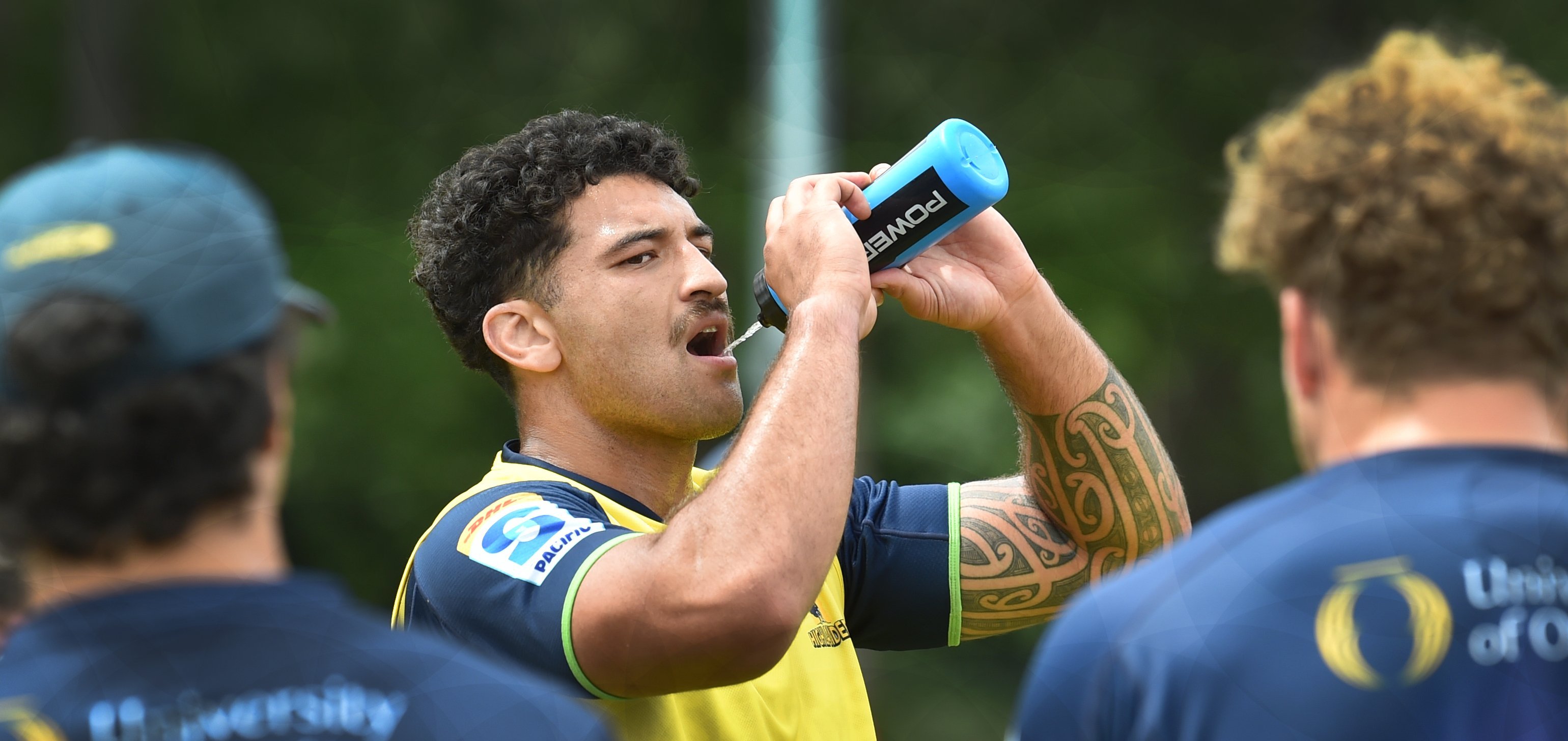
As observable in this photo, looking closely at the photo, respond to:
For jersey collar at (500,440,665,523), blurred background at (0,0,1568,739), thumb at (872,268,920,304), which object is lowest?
jersey collar at (500,440,665,523)

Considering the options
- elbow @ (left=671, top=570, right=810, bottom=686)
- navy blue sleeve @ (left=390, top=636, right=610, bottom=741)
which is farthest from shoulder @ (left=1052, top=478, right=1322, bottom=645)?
elbow @ (left=671, top=570, right=810, bottom=686)

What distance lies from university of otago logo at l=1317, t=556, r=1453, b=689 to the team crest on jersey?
133 cm

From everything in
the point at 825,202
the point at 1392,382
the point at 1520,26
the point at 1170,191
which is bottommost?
the point at 1392,382

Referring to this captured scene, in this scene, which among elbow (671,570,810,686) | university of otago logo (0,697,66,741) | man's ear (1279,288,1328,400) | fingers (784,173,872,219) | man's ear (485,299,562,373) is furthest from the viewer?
man's ear (485,299,562,373)

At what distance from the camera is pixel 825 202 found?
2984 millimetres

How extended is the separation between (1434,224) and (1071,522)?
1777mm

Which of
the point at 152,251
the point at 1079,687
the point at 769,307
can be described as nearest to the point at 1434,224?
the point at 1079,687

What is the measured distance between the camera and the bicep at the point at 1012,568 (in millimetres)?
3377

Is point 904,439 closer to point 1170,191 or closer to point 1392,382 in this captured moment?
point 1170,191

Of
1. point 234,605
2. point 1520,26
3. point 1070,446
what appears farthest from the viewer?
point 1520,26

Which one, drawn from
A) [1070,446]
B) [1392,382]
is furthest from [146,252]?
[1070,446]

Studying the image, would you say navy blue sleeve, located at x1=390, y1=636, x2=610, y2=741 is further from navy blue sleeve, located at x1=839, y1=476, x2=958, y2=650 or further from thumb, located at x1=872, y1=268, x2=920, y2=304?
navy blue sleeve, located at x1=839, y1=476, x2=958, y2=650

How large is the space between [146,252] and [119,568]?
0.33m

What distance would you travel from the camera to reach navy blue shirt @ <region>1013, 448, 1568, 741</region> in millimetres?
1602
